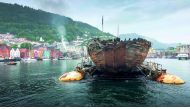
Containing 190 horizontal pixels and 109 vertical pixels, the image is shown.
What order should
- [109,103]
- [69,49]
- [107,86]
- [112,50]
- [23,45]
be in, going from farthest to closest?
[69,49] → [23,45] → [112,50] → [107,86] → [109,103]

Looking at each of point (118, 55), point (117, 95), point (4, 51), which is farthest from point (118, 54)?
point (4, 51)

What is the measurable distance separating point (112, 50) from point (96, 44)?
2.05m

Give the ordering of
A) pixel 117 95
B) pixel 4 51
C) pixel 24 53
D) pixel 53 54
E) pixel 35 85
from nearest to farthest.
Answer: pixel 117 95, pixel 35 85, pixel 4 51, pixel 24 53, pixel 53 54

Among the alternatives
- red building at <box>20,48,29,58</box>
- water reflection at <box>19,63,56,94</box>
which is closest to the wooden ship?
water reflection at <box>19,63,56,94</box>

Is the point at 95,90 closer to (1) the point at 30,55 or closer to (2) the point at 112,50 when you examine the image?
(2) the point at 112,50

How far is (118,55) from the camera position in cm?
2380

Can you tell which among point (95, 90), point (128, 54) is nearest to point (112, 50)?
point (128, 54)

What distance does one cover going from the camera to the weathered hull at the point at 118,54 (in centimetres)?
2380

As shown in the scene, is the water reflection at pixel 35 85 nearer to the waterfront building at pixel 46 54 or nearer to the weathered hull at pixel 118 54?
the weathered hull at pixel 118 54

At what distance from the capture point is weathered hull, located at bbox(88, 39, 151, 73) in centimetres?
2380

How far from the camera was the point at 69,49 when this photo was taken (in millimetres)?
120688

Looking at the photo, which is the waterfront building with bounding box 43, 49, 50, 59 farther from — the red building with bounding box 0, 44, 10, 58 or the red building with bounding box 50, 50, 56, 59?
the red building with bounding box 0, 44, 10, 58

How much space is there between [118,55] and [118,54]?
0.09m

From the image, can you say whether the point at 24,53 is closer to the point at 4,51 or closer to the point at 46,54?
the point at 46,54
